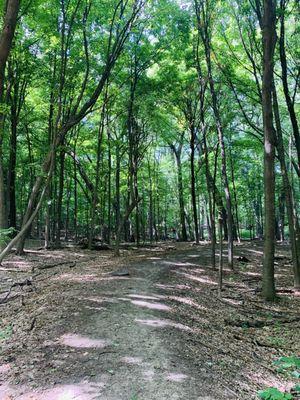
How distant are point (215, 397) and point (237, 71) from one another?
15.1 meters

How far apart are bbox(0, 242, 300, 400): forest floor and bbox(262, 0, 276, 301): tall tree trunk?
109 cm

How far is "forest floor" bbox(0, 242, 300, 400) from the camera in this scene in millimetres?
4871

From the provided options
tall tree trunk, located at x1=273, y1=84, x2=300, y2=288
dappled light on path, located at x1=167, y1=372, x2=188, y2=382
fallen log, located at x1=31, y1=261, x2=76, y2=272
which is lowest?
dappled light on path, located at x1=167, y1=372, x2=188, y2=382

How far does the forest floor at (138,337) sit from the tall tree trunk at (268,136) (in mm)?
1088

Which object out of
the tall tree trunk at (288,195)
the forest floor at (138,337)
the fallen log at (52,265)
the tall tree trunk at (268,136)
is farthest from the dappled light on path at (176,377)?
the fallen log at (52,265)

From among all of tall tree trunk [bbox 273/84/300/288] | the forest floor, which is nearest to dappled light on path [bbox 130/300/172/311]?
the forest floor

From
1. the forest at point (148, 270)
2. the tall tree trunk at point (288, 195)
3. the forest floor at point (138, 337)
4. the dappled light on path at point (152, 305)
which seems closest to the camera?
the forest floor at point (138, 337)

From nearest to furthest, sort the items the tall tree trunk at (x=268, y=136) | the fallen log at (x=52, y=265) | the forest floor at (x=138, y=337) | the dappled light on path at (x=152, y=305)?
1. the forest floor at (x=138, y=337)
2. the dappled light on path at (x=152, y=305)
3. the tall tree trunk at (x=268, y=136)
4. the fallen log at (x=52, y=265)

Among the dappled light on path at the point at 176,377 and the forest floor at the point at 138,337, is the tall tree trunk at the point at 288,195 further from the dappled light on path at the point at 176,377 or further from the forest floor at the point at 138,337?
the dappled light on path at the point at 176,377

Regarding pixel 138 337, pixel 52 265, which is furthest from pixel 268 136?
pixel 52 265

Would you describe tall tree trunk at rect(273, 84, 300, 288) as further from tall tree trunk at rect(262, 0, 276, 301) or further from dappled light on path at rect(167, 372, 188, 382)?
dappled light on path at rect(167, 372, 188, 382)

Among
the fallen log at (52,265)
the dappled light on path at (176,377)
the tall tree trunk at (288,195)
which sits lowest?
the dappled light on path at (176,377)

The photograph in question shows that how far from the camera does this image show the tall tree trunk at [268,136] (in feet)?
34.8

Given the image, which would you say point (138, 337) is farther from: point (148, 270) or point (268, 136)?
point (268, 136)
